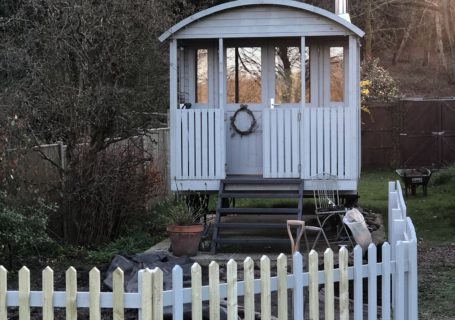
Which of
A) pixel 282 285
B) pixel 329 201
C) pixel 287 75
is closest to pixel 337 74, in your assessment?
pixel 287 75

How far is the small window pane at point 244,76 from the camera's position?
12166 mm

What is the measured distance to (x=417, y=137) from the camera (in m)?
22.8

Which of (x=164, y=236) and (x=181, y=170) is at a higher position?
(x=181, y=170)

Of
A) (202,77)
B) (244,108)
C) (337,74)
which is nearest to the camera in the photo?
(244,108)

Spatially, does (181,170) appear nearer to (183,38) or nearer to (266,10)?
(183,38)

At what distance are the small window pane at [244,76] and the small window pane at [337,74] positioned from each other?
116 cm

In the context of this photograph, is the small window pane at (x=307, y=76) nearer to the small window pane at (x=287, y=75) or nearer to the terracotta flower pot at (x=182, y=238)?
the small window pane at (x=287, y=75)

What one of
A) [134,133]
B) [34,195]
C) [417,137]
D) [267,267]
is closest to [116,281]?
[267,267]

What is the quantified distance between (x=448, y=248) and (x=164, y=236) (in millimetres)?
4381

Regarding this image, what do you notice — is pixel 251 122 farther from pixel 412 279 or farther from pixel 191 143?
pixel 412 279

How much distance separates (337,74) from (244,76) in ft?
4.94

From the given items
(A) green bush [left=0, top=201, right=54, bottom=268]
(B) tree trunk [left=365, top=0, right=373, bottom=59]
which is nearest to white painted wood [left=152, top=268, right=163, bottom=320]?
(A) green bush [left=0, top=201, right=54, bottom=268]

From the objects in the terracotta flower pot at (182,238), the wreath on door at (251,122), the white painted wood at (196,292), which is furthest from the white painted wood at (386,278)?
the wreath on door at (251,122)

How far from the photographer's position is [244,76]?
12.2 metres
